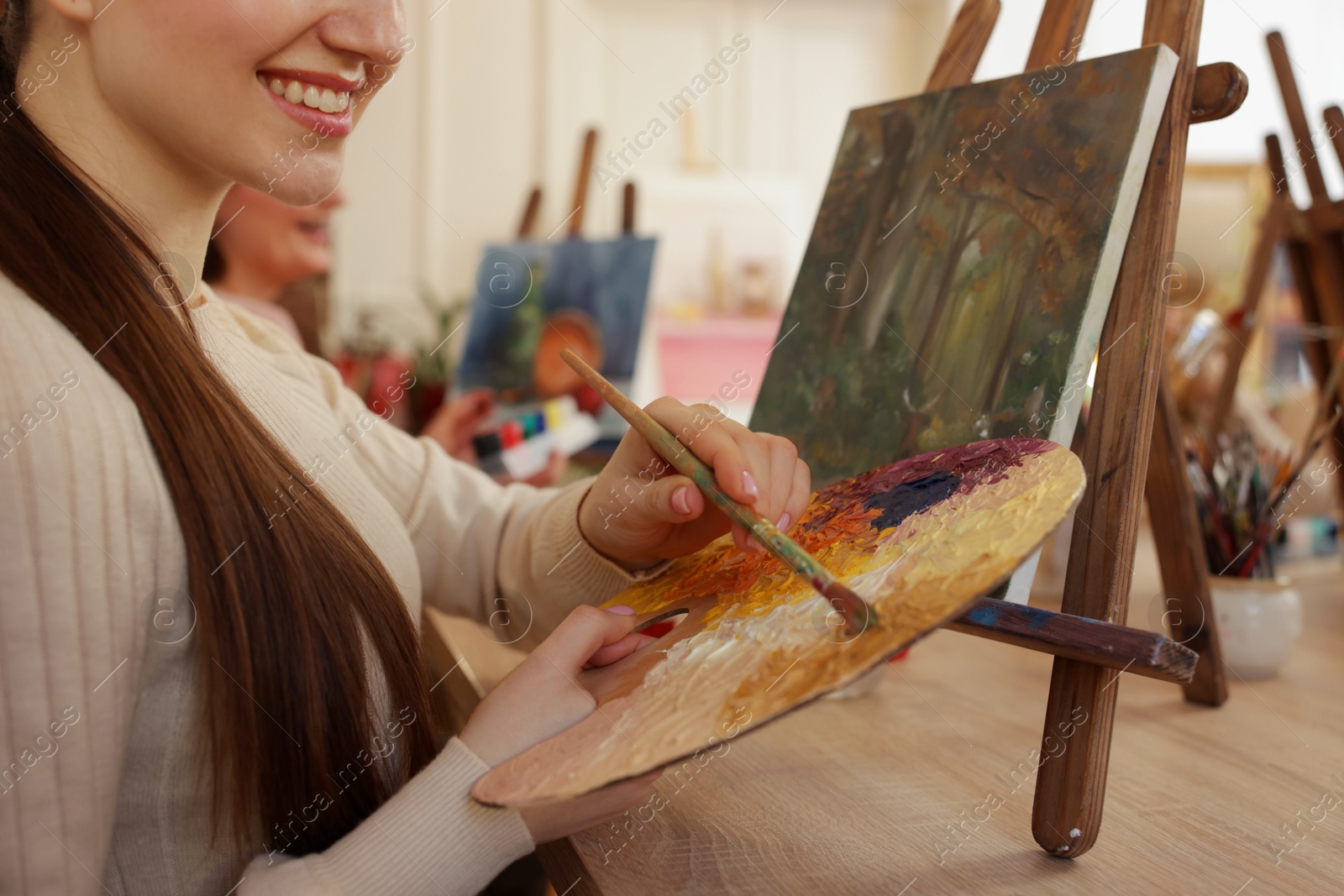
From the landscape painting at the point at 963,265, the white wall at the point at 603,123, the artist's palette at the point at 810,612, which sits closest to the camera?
the artist's palette at the point at 810,612

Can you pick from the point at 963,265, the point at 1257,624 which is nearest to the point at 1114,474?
the point at 963,265

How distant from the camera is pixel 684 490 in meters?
0.64

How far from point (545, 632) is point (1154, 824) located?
1.71 feet

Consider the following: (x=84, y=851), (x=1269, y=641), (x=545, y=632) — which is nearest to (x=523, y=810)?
(x=84, y=851)

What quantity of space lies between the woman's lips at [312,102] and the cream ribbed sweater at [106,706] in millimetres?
167

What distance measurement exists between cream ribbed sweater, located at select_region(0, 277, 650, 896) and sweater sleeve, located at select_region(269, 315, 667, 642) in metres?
0.30

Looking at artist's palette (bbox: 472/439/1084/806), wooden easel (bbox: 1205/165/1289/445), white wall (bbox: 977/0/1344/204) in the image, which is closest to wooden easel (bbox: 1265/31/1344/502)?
wooden easel (bbox: 1205/165/1289/445)

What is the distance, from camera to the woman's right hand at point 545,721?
1.79ft

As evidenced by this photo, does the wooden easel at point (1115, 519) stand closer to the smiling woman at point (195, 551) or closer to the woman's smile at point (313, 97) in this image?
the smiling woman at point (195, 551)

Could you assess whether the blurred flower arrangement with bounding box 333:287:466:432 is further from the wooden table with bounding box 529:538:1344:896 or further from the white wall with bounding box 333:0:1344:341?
the wooden table with bounding box 529:538:1344:896

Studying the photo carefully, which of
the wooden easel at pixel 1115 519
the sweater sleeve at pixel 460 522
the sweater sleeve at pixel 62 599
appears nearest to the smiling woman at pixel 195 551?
the sweater sleeve at pixel 62 599

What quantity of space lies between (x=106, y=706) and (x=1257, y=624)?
1022 mm

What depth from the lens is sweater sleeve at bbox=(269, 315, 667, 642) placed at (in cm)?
89

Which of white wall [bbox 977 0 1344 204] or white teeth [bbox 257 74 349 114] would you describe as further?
white wall [bbox 977 0 1344 204]
